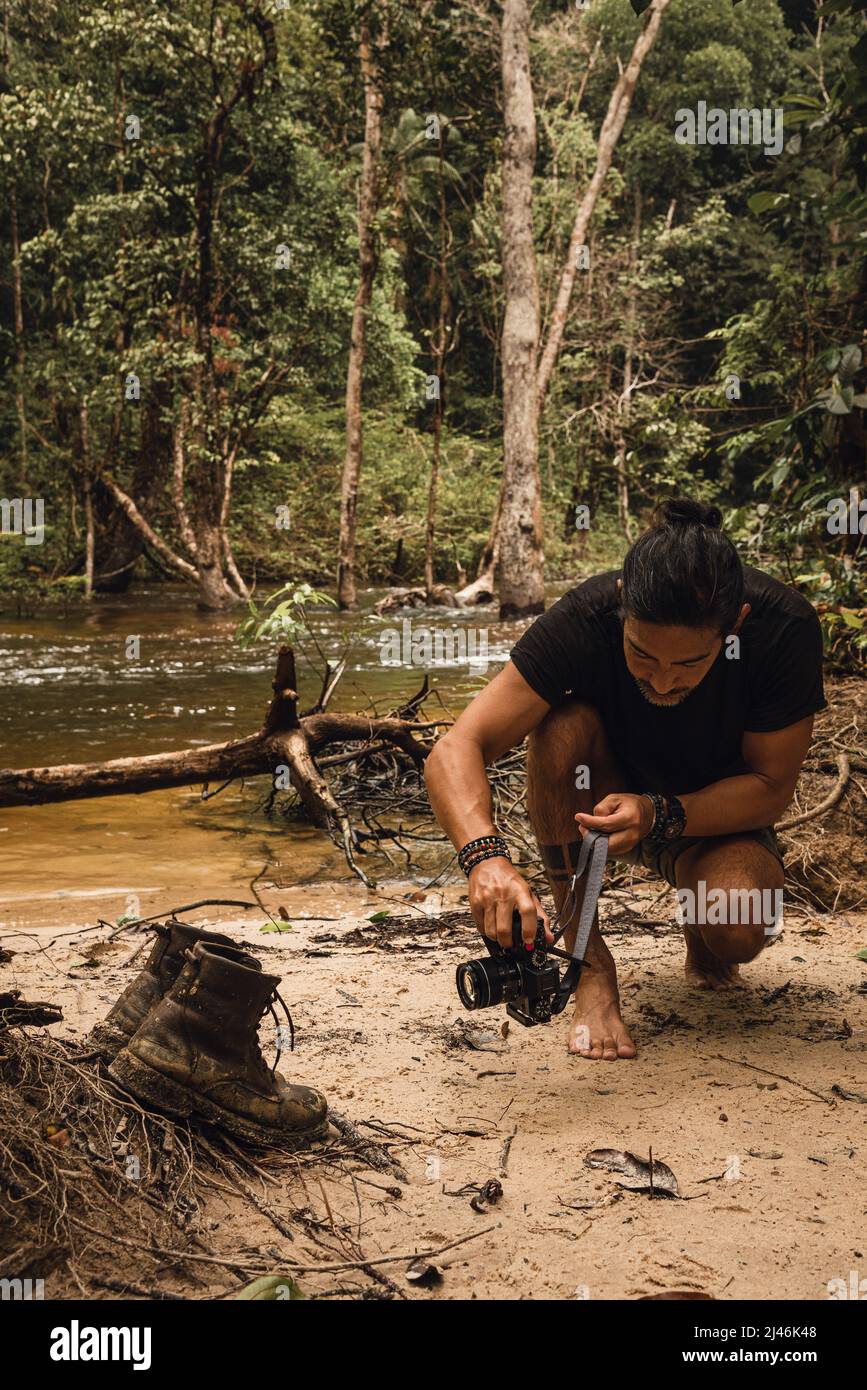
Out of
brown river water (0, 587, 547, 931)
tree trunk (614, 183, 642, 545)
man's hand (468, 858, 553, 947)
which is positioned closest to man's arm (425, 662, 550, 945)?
man's hand (468, 858, 553, 947)

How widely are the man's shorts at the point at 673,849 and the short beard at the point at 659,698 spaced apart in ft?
1.00

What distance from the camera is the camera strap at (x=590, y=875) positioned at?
230 centimetres

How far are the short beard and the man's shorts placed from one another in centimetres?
30

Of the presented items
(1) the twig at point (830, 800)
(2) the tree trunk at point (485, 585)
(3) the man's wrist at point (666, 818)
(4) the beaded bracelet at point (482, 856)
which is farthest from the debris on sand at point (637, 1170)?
(2) the tree trunk at point (485, 585)

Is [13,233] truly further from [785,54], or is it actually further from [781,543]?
[785,54]

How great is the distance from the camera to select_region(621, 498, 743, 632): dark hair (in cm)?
221

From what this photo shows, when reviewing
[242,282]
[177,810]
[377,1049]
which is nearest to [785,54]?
[242,282]

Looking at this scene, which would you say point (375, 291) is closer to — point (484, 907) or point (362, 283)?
point (362, 283)

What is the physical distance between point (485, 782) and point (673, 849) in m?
0.56

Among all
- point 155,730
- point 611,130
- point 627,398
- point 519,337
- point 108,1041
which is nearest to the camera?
point 108,1041

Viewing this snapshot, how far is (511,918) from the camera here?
2178 mm

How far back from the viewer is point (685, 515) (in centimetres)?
237

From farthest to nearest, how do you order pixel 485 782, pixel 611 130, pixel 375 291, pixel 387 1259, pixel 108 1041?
pixel 375 291 → pixel 611 130 → pixel 485 782 → pixel 108 1041 → pixel 387 1259

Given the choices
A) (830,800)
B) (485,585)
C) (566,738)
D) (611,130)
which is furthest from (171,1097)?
(611,130)
